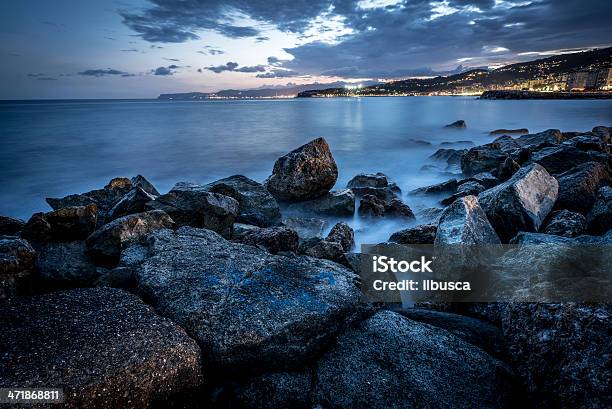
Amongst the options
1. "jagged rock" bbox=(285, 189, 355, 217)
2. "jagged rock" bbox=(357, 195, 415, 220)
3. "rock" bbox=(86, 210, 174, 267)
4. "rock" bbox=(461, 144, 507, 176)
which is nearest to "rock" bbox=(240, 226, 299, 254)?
"rock" bbox=(86, 210, 174, 267)

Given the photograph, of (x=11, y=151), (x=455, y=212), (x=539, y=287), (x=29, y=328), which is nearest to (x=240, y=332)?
(x=29, y=328)

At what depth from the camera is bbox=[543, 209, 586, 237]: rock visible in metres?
4.01

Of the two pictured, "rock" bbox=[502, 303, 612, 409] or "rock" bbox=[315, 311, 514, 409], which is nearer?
"rock" bbox=[502, 303, 612, 409]

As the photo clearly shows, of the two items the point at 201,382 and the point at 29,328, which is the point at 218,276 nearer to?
the point at 201,382

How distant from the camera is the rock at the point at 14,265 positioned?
2.93 meters

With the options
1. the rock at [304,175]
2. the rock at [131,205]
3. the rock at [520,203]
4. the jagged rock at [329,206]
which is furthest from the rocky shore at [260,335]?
the rock at [304,175]

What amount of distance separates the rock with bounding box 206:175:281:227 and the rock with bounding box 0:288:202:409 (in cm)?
373

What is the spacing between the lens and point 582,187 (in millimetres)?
5223

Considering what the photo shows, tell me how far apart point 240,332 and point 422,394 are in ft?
4.22

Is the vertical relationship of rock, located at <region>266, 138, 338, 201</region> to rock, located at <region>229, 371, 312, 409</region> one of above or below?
above

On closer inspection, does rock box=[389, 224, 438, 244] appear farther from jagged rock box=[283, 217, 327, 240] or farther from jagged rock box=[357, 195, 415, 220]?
jagged rock box=[357, 195, 415, 220]

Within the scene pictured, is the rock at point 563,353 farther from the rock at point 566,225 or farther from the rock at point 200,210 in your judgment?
the rock at point 200,210

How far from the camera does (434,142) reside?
21.0m

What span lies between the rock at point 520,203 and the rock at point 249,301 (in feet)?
8.58
